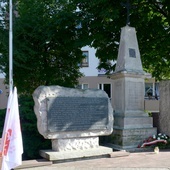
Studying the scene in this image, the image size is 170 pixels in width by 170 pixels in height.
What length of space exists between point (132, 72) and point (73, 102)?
269cm

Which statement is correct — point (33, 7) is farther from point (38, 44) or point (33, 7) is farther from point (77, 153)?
point (77, 153)

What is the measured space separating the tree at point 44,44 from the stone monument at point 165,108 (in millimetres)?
5332

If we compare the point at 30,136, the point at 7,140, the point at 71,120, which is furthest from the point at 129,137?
the point at 7,140

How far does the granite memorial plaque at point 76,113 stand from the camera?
8.43 metres

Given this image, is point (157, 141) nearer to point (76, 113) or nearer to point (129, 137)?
point (129, 137)

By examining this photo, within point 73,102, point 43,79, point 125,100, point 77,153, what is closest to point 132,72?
point 125,100

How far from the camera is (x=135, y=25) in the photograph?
50.4 feet

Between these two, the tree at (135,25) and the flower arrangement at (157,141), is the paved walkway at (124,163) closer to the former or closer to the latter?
the flower arrangement at (157,141)

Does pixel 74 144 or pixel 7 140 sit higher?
pixel 7 140

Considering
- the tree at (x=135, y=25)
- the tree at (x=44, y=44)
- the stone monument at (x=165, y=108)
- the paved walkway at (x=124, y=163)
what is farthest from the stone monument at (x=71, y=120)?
the tree at (x=135, y=25)

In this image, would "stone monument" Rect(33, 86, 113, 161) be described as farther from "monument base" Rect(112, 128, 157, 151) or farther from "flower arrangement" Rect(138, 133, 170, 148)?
"flower arrangement" Rect(138, 133, 170, 148)

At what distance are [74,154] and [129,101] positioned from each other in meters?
3.15

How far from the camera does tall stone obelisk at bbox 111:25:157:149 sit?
998cm

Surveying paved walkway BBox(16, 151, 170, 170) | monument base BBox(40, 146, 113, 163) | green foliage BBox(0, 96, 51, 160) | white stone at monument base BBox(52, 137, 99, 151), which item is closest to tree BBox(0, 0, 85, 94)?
green foliage BBox(0, 96, 51, 160)
